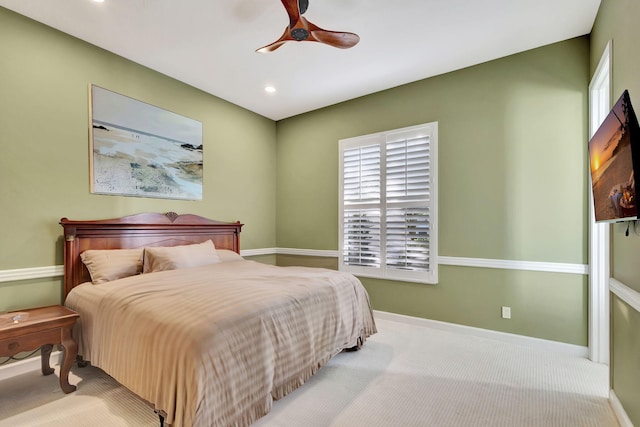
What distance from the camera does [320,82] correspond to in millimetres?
3889

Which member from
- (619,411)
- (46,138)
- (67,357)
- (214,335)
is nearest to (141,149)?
(46,138)

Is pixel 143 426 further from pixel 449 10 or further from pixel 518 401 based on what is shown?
pixel 449 10

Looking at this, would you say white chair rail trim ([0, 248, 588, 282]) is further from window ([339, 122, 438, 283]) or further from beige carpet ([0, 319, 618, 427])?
beige carpet ([0, 319, 618, 427])

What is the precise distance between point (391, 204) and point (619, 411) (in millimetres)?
2669

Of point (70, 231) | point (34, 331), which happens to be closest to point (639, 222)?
point (34, 331)

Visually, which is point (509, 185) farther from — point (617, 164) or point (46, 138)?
point (46, 138)

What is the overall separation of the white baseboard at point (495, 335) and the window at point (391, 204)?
51 cm

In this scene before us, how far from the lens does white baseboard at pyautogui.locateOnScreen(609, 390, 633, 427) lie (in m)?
1.80

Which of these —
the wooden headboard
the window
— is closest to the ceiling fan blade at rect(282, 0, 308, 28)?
the window

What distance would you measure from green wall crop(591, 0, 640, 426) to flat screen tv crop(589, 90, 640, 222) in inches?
6.1

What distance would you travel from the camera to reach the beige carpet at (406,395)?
1.97 meters

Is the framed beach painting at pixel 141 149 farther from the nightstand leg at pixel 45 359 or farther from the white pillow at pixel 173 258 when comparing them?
the nightstand leg at pixel 45 359

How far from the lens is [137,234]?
3324 mm

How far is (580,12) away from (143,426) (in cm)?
460
